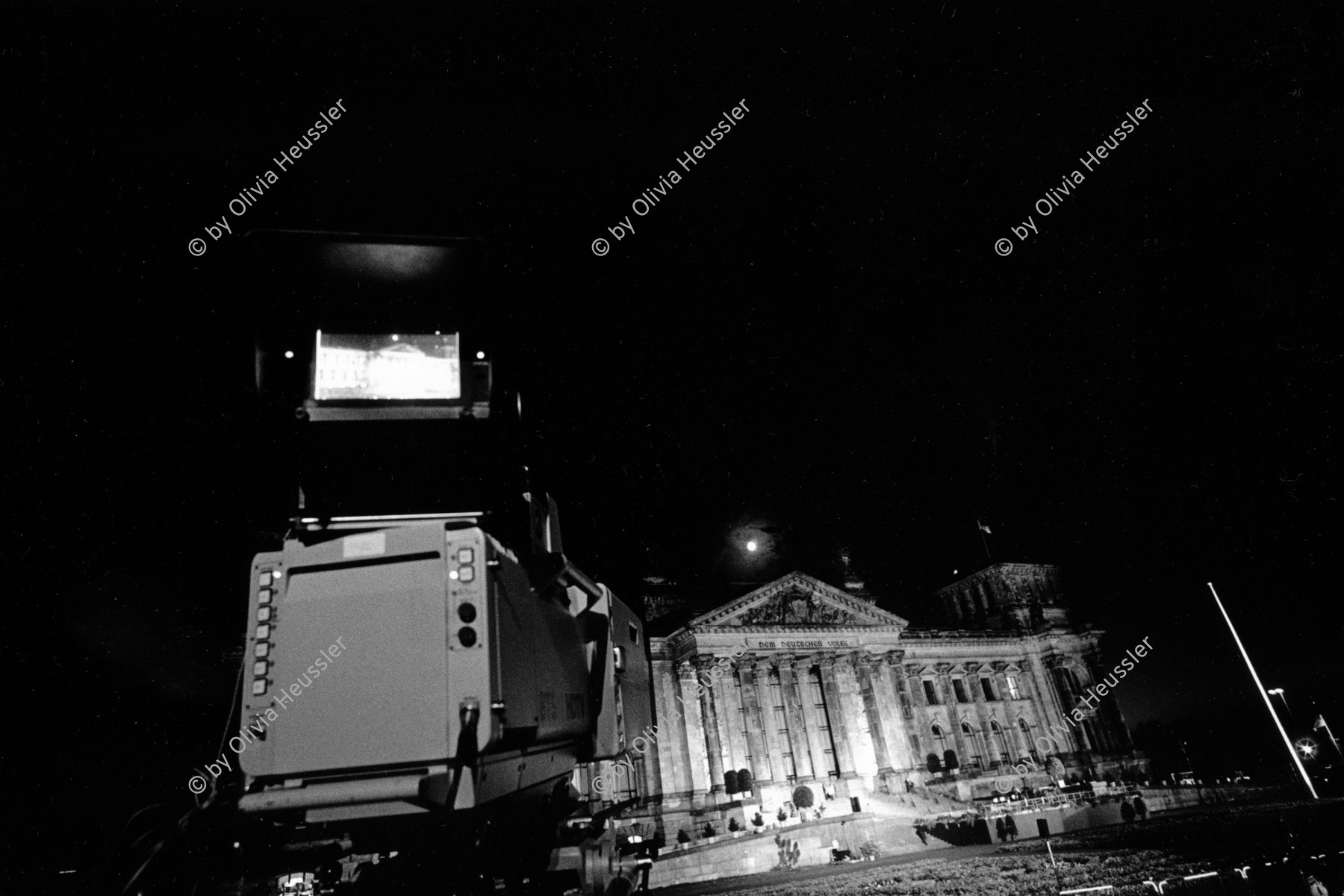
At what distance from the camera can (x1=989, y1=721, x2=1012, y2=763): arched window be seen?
145 feet

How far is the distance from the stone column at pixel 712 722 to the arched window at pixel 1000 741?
74.4ft

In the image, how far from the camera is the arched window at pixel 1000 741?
145 ft

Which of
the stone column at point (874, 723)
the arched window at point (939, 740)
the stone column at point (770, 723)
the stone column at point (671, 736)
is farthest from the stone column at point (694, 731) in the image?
the arched window at point (939, 740)

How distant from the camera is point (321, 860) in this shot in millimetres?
2701

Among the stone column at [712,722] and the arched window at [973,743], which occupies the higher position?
the stone column at [712,722]

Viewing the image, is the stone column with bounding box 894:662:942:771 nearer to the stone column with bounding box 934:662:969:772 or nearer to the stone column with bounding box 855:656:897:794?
the stone column with bounding box 934:662:969:772

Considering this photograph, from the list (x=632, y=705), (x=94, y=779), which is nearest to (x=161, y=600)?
(x=94, y=779)

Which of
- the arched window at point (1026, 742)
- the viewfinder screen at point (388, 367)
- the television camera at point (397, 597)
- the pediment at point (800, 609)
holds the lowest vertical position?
the arched window at point (1026, 742)

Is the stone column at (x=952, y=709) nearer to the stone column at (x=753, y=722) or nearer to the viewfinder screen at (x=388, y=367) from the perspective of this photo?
the stone column at (x=753, y=722)

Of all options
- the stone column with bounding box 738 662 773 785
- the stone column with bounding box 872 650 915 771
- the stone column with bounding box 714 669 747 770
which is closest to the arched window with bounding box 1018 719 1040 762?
the stone column with bounding box 872 650 915 771

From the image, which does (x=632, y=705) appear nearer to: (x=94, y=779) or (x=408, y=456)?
(x=408, y=456)

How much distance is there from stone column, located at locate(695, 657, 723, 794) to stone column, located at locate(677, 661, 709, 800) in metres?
0.32

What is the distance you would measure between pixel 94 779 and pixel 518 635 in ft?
45.6

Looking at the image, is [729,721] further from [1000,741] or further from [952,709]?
[1000,741]
